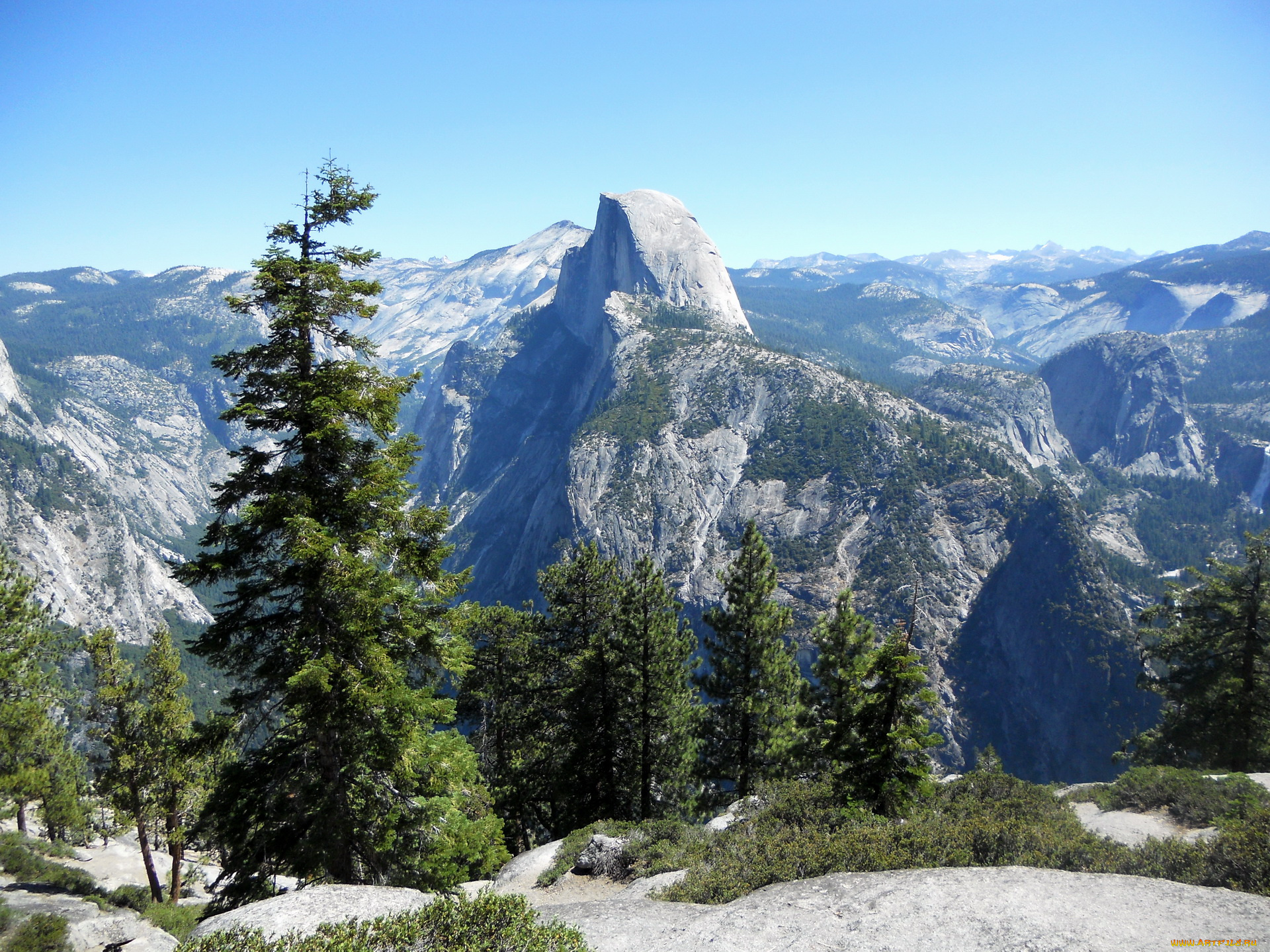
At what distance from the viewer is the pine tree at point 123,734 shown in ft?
72.8

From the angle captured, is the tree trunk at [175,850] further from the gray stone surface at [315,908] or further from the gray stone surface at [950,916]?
the gray stone surface at [950,916]

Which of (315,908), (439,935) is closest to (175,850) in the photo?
(315,908)

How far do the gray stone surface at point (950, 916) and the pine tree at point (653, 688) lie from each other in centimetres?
1342

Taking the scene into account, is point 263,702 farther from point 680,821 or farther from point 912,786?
point 912,786

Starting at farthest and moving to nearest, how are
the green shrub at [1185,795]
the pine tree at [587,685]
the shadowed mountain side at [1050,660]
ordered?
the shadowed mountain side at [1050,660]
the pine tree at [587,685]
the green shrub at [1185,795]

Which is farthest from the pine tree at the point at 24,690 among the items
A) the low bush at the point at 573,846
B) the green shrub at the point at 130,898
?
the low bush at the point at 573,846

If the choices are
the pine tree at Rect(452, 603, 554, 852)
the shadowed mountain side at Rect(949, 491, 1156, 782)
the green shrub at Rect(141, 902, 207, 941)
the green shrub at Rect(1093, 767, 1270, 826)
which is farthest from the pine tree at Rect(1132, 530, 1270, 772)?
the shadowed mountain side at Rect(949, 491, 1156, 782)

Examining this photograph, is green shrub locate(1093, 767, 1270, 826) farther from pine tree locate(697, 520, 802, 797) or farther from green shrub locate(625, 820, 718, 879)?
green shrub locate(625, 820, 718, 879)

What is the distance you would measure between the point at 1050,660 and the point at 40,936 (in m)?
140

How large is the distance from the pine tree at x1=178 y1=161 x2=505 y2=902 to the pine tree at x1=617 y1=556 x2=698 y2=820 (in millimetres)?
12838

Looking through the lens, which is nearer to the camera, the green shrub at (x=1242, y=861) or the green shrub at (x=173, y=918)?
→ the green shrub at (x=1242, y=861)

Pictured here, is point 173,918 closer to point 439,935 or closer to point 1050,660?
point 439,935

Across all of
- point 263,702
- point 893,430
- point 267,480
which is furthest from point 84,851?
point 893,430

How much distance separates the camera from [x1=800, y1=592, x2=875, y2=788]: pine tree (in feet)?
66.5
